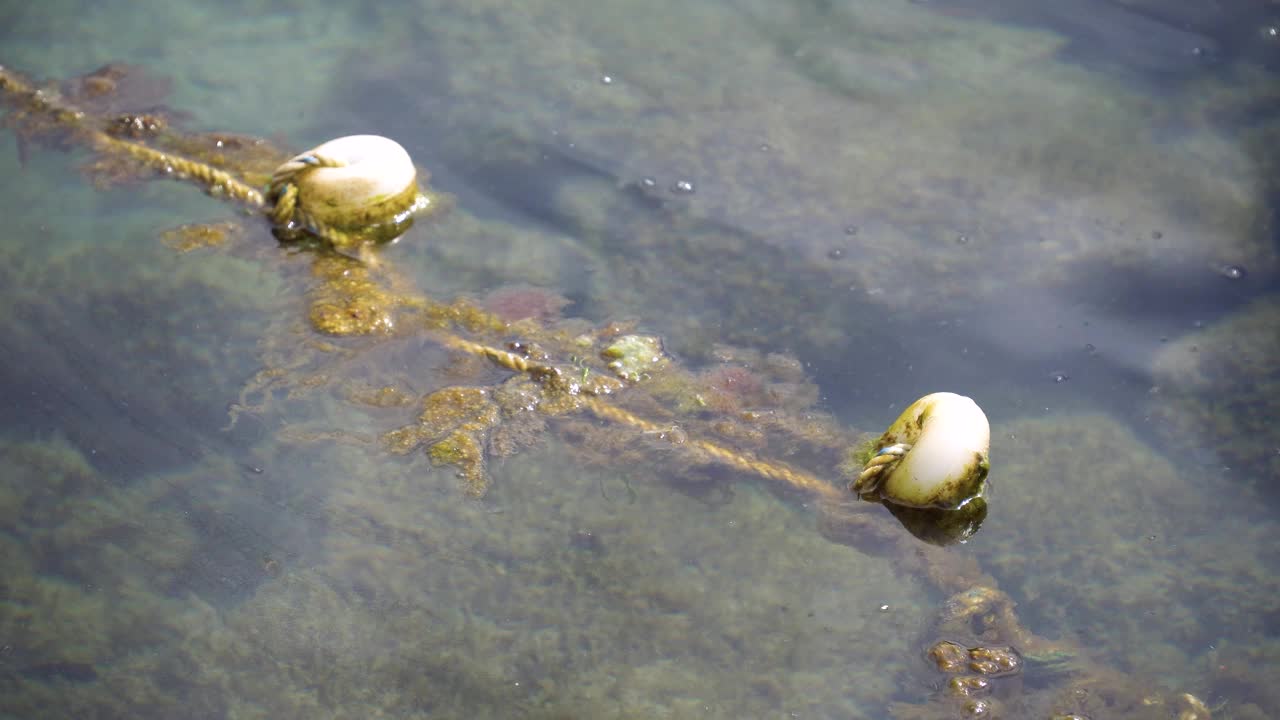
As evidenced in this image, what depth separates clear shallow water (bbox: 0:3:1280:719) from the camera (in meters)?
2.59

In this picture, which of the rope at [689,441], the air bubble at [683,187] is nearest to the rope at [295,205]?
the rope at [689,441]

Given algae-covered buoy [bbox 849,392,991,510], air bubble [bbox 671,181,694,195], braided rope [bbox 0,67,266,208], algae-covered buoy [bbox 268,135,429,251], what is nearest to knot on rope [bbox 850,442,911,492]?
algae-covered buoy [bbox 849,392,991,510]

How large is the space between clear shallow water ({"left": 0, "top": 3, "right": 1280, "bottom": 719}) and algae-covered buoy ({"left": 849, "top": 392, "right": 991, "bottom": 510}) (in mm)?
127

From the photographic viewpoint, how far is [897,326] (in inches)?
136

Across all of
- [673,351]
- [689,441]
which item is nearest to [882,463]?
[689,441]

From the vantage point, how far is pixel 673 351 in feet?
10.9

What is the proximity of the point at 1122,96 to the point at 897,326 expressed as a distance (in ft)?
5.16

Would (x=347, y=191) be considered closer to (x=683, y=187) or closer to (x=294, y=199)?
(x=294, y=199)

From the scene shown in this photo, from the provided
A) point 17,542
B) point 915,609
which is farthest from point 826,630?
point 17,542

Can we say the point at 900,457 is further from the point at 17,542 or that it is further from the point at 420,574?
the point at 17,542

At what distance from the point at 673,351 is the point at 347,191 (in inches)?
48.1

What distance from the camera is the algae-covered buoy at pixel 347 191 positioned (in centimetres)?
351

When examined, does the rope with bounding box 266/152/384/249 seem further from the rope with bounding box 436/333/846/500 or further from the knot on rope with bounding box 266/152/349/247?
the rope with bounding box 436/333/846/500

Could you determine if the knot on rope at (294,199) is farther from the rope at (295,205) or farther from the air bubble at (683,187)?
the air bubble at (683,187)
